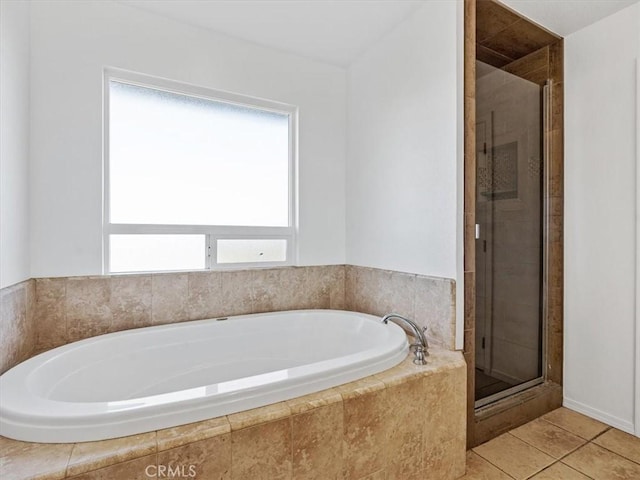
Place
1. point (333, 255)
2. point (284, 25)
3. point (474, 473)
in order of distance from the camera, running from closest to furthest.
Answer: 1. point (474, 473)
2. point (284, 25)
3. point (333, 255)

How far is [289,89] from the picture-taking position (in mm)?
2463

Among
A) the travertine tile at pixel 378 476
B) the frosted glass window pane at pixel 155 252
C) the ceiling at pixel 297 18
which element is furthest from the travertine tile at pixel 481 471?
the ceiling at pixel 297 18

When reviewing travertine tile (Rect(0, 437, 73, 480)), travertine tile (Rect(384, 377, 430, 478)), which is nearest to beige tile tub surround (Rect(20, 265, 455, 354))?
travertine tile (Rect(384, 377, 430, 478))

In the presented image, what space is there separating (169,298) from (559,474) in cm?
231

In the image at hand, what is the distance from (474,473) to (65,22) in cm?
322

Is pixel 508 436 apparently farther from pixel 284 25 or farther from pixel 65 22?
pixel 65 22

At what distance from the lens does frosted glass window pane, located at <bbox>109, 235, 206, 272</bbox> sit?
6.53 feet

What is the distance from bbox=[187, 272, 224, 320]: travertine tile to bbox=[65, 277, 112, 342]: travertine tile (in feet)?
1.50

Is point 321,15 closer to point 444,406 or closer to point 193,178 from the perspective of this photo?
point 193,178

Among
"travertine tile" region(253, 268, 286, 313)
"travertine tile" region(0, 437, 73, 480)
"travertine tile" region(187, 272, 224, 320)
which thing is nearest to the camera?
"travertine tile" region(0, 437, 73, 480)

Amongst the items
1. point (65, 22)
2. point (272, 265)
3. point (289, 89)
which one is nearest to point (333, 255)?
point (272, 265)

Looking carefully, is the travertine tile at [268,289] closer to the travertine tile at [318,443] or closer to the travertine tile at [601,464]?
the travertine tile at [318,443]

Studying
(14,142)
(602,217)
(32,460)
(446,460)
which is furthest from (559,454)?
(14,142)

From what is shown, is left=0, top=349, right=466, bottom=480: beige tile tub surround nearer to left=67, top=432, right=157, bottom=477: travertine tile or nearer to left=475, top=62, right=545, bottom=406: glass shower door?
left=67, top=432, right=157, bottom=477: travertine tile
